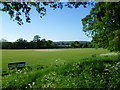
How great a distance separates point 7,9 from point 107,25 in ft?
46.8

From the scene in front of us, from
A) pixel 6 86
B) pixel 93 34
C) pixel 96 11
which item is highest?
pixel 96 11

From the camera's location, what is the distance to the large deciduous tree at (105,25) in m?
15.4

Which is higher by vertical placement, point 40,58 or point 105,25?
point 105,25

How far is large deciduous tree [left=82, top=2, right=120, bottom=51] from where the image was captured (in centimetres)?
1539

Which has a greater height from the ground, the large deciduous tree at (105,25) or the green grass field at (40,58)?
the large deciduous tree at (105,25)

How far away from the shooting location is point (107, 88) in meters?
5.62

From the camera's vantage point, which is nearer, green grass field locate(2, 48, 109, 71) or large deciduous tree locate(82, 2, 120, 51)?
large deciduous tree locate(82, 2, 120, 51)

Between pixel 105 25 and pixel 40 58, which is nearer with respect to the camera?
pixel 105 25

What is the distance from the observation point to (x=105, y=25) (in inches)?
731

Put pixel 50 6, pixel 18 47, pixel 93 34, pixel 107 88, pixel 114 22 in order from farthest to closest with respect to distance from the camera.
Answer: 1. pixel 18 47
2. pixel 93 34
3. pixel 114 22
4. pixel 50 6
5. pixel 107 88

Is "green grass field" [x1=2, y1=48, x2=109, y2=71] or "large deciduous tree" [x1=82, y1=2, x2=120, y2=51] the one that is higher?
"large deciduous tree" [x1=82, y1=2, x2=120, y2=51]

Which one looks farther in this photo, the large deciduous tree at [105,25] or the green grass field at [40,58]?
the green grass field at [40,58]

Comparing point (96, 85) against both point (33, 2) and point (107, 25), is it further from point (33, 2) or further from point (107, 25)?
point (107, 25)

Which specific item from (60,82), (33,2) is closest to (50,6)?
(33,2)
